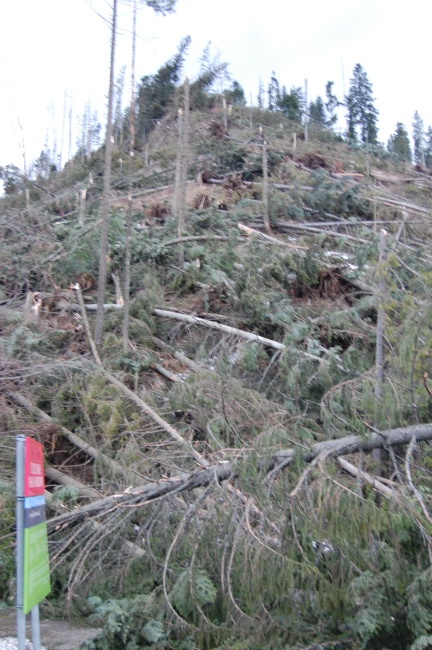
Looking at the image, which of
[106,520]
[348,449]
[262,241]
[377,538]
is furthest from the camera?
[262,241]

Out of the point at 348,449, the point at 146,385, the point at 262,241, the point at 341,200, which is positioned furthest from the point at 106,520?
the point at 341,200

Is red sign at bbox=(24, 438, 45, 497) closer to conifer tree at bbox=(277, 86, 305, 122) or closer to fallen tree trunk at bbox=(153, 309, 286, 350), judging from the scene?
fallen tree trunk at bbox=(153, 309, 286, 350)

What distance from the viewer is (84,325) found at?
10578mm

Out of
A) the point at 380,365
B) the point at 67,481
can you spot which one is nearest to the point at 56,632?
the point at 67,481

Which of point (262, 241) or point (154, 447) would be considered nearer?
point (154, 447)

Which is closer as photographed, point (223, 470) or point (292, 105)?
point (223, 470)

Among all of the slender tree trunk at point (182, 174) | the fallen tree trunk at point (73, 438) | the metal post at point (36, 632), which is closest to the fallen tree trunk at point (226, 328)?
the slender tree trunk at point (182, 174)

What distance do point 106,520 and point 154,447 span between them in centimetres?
178

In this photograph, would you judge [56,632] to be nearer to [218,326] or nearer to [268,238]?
[218,326]

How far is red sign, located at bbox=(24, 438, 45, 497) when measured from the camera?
3449 mm

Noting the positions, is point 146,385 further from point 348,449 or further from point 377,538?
point 377,538

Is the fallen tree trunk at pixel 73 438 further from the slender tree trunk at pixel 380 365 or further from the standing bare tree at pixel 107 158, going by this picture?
the slender tree trunk at pixel 380 365

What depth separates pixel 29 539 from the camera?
10.9ft

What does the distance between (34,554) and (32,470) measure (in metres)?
0.43
